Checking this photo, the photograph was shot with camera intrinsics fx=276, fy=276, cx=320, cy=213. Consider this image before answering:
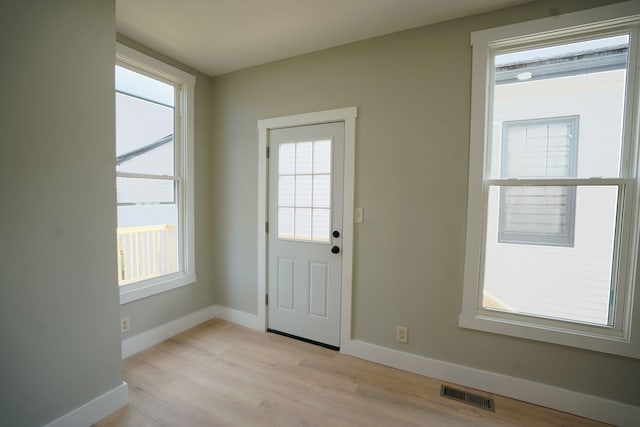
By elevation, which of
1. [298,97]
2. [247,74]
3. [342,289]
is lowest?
[342,289]

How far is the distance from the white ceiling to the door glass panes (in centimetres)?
58

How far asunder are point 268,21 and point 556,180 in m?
2.36

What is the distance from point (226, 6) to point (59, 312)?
7.23 ft

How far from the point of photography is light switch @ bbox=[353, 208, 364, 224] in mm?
2418

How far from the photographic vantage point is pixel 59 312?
156cm

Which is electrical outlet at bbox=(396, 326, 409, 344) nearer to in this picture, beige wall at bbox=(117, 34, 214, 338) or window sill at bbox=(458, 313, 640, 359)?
window sill at bbox=(458, 313, 640, 359)

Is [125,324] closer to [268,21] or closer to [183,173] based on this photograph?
[183,173]

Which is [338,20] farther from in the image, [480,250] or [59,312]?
[59,312]

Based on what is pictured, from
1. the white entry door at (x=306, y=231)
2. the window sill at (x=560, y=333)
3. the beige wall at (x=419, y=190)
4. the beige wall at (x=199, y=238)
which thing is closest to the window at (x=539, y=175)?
the beige wall at (x=419, y=190)

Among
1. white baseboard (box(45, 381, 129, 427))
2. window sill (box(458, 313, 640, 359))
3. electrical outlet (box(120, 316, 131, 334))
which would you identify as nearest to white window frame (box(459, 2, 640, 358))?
window sill (box(458, 313, 640, 359))

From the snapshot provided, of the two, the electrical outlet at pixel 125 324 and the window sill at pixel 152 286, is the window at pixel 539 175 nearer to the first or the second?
the window sill at pixel 152 286

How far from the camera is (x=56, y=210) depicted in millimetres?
1542

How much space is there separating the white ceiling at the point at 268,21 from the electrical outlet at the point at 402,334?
2.40 meters

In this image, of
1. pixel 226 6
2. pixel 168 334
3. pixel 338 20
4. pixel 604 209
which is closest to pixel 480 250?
pixel 604 209
